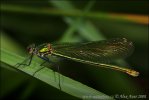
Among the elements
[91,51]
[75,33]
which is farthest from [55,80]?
[75,33]

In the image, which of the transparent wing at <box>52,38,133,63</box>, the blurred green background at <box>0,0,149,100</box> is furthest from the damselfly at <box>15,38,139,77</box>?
the blurred green background at <box>0,0,149,100</box>

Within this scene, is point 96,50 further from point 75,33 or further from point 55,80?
point 55,80

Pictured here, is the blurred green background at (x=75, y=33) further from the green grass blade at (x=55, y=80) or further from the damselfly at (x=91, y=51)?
the green grass blade at (x=55, y=80)

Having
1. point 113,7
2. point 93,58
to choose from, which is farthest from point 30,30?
point 93,58

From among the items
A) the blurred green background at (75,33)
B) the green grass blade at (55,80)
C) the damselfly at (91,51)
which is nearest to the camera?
the green grass blade at (55,80)

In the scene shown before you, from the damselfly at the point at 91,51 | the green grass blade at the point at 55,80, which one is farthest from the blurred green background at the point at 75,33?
the green grass blade at the point at 55,80

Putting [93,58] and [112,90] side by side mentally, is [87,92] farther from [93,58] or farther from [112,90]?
[112,90]

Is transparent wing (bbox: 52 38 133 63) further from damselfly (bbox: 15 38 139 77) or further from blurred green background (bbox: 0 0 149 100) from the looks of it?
blurred green background (bbox: 0 0 149 100)
